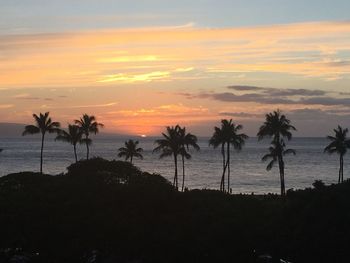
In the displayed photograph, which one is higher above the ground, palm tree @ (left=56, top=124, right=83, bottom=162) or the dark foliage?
palm tree @ (left=56, top=124, right=83, bottom=162)

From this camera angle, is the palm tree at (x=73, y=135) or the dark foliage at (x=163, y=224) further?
the palm tree at (x=73, y=135)

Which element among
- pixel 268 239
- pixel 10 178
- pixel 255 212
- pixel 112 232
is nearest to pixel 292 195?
pixel 255 212

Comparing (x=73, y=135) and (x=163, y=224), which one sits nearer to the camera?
(x=163, y=224)

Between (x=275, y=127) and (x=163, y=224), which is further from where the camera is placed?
(x=275, y=127)

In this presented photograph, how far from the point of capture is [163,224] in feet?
133

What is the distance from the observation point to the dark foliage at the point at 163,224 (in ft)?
116

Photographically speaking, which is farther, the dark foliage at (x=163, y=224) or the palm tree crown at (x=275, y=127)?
the palm tree crown at (x=275, y=127)

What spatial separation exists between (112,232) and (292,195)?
1445cm

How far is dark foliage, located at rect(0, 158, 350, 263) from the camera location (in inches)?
1390

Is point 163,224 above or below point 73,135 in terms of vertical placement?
below

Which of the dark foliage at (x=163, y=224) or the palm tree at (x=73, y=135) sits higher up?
the palm tree at (x=73, y=135)

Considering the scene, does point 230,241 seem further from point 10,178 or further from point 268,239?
point 10,178

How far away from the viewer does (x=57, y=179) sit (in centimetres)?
5197

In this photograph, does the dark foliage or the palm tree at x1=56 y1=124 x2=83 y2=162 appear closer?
the dark foliage
